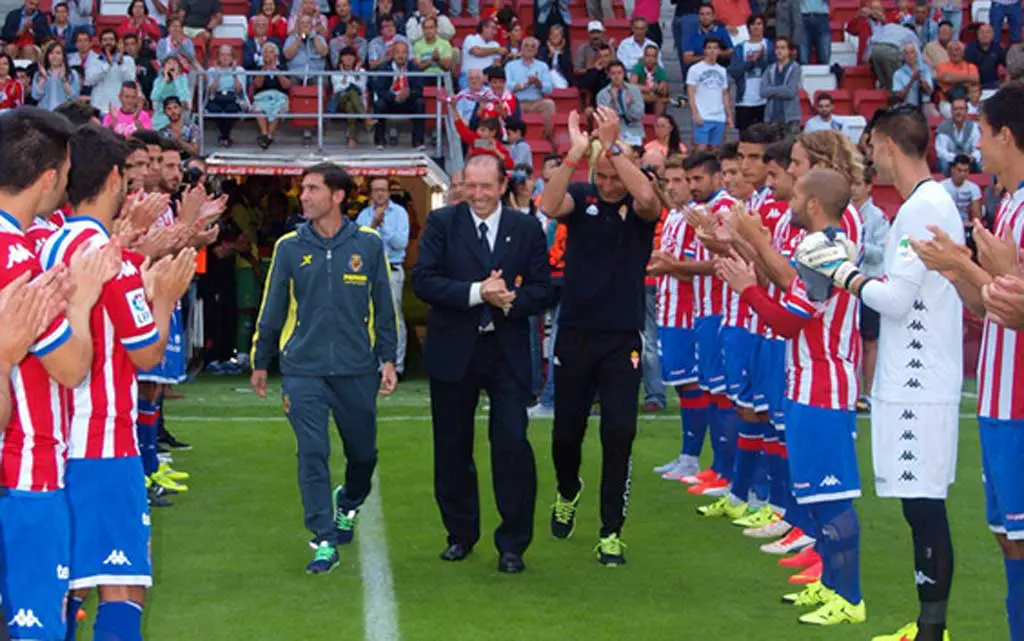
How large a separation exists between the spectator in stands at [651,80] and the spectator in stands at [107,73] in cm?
682

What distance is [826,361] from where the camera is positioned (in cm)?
723

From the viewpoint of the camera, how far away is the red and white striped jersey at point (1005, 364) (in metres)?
5.60

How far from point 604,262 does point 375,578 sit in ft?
6.74

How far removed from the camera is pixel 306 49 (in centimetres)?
2045

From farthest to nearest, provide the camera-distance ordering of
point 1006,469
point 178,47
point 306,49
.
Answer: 1. point 306,49
2. point 178,47
3. point 1006,469

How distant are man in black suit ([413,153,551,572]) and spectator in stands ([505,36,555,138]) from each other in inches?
504

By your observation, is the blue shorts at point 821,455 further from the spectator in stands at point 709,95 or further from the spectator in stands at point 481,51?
the spectator in stands at point 709,95

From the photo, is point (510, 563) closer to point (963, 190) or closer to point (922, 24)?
point (963, 190)

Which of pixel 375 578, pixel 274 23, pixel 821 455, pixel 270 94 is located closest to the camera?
pixel 821 455

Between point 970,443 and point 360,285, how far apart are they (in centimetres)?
646

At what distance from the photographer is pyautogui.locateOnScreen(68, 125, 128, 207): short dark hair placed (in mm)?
5379

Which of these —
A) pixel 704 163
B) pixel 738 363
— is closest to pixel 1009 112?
pixel 738 363

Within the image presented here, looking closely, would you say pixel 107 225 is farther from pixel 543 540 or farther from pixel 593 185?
pixel 543 540

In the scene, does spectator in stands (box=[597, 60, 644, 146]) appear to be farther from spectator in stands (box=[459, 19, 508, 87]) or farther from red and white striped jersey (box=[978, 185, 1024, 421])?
red and white striped jersey (box=[978, 185, 1024, 421])
